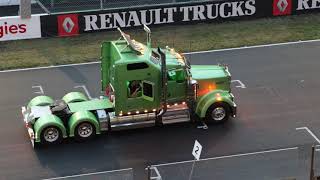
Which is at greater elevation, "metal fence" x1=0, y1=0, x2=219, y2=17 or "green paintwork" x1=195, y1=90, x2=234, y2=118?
"metal fence" x1=0, y1=0, x2=219, y2=17

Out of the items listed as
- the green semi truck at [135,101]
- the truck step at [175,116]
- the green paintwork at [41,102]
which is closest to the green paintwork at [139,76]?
the green semi truck at [135,101]

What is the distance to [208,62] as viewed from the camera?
26.9m

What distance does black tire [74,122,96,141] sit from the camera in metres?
20.4

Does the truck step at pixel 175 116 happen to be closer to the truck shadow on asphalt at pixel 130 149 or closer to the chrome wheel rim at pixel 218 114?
the truck shadow on asphalt at pixel 130 149

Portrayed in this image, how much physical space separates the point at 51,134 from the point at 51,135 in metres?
0.03

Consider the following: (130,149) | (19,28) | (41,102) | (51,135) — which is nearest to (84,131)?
(51,135)

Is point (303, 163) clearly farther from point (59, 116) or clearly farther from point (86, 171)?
point (59, 116)

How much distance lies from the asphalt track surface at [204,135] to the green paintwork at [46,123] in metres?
0.46

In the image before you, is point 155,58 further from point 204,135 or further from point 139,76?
point 204,135

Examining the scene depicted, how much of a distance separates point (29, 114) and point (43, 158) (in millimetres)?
1590

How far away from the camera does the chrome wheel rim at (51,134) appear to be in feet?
65.9

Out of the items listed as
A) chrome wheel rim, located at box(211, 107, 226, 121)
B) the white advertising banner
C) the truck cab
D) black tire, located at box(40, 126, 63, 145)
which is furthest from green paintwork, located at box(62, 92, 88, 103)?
the white advertising banner

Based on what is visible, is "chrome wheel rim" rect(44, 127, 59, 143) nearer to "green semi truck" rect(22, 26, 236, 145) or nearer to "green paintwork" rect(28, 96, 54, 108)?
"green semi truck" rect(22, 26, 236, 145)

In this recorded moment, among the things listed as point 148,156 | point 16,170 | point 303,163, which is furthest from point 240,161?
point 16,170
